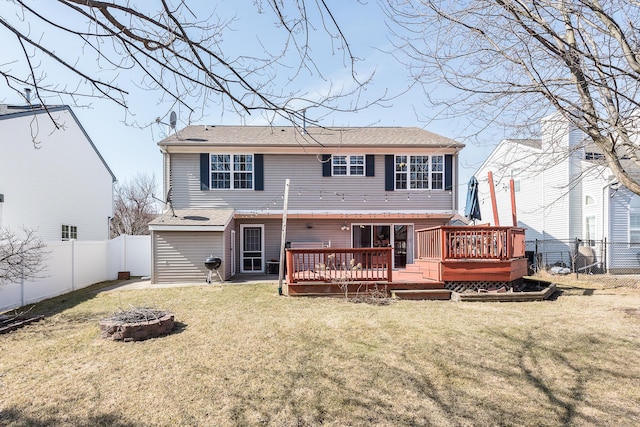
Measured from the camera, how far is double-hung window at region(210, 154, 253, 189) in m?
13.8

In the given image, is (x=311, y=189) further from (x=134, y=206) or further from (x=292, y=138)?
(x=134, y=206)

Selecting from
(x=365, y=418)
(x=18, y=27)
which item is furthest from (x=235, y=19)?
(x=365, y=418)

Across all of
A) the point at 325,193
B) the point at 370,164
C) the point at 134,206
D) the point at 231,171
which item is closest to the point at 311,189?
the point at 325,193

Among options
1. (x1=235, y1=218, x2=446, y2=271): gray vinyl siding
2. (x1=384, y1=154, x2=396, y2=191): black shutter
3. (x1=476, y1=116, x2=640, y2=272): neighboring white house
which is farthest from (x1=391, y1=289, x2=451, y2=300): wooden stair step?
(x1=476, y1=116, x2=640, y2=272): neighboring white house

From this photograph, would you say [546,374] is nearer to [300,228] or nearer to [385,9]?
[385,9]

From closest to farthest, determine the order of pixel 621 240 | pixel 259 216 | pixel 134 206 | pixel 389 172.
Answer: pixel 259 216, pixel 389 172, pixel 621 240, pixel 134 206

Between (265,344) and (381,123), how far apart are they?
3.64 m

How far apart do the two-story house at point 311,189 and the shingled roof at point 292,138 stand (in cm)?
5

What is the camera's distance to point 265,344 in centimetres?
540

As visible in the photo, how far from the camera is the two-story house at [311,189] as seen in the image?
44.7 ft

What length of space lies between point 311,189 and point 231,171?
315cm

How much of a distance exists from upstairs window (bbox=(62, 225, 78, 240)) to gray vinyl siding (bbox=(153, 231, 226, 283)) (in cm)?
593

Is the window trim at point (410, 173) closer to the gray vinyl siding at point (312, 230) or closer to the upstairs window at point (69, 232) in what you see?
the gray vinyl siding at point (312, 230)

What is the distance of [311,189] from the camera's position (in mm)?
13953
